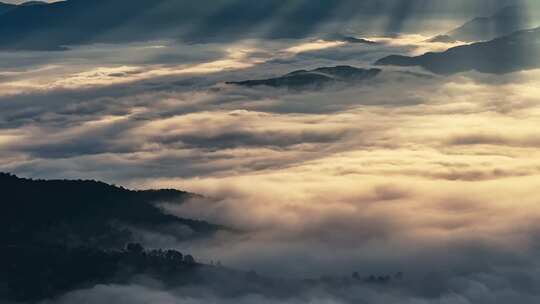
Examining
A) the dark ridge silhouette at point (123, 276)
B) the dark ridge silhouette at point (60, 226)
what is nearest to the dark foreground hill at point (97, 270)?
the dark ridge silhouette at point (123, 276)

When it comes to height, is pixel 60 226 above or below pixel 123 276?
above

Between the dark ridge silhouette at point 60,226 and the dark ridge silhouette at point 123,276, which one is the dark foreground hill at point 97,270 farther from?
the dark ridge silhouette at point 60,226

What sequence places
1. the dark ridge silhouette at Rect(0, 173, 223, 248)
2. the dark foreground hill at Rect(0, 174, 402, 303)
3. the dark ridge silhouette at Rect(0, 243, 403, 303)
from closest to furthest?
1. the dark ridge silhouette at Rect(0, 243, 403, 303)
2. the dark foreground hill at Rect(0, 174, 402, 303)
3. the dark ridge silhouette at Rect(0, 173, 223, 248)

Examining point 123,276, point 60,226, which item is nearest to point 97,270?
point 123,276

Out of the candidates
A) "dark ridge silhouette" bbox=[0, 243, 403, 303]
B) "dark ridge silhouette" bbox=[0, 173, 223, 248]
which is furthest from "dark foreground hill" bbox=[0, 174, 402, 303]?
"dark ridge silhouette" bbox=[0, 173, 223, 248]

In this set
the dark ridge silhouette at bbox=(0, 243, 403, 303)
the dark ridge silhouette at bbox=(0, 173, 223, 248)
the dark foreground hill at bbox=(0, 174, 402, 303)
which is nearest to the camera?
the dark ridge silhouette at bbox=(0, 243, 403, 303)

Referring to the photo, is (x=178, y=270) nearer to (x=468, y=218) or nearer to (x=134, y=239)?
(x=134, y=239)

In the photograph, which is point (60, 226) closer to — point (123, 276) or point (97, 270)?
point (97, 270)

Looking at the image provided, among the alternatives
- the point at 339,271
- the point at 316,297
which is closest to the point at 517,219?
the point at 339,271

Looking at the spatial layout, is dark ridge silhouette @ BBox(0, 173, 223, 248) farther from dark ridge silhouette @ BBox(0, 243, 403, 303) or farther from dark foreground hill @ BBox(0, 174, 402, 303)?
dark ridge silhouette @ BBox(0, 243, 403, 303)

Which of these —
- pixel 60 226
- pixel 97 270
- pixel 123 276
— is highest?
pixel 60 226

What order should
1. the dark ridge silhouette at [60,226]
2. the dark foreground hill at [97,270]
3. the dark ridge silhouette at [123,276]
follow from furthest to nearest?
the dark ridge silhouette at [60,226] < the dark foreground hill at [97,270] < the dark ridge silhouette at [123,276]
